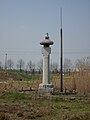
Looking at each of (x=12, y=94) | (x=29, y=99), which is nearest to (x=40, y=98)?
(x=29, y=99)

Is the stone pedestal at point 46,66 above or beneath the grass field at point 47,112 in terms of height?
above

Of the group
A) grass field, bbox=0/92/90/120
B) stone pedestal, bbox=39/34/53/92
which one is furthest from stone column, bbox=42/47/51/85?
grass field, bbox=0/92/90/120

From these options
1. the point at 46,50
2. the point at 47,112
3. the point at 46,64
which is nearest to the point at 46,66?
the point at 46,64

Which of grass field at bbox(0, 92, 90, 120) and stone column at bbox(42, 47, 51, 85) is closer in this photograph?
grass field at bbox(0, 92, 90, 120)

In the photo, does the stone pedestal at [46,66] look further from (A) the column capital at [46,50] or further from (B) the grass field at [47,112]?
(B) the grass field at [47,112]

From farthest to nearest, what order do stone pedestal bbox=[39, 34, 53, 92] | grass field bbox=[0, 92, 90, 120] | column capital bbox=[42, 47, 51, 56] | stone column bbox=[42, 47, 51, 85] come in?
column capital bbox=[42, 47, 51, 56], stone column bbox=[42, 47, 51, 85], stone pedestal bbox=[39, 34, 53, 92], grass field bbox=[0, 92, 90, 120]

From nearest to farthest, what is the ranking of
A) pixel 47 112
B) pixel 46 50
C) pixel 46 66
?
pixel 47 112 → pixel 46 66 → pixel 46 50

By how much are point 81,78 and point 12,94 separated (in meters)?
4.68

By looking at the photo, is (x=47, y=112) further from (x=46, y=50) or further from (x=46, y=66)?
(x=46, y=50)

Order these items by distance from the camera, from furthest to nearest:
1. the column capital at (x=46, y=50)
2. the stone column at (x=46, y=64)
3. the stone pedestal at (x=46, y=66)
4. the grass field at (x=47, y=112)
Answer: the column capital at (x=46, y=50) → the stone column at (x=46, y=64) → the stone pedestal at (x=46, y=66) → the grass field at (x=47, y=112)

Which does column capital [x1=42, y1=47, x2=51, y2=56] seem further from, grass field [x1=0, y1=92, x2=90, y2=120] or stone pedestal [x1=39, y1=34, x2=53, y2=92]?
grass field [x1=0, y1=92, x2=90, y2=120]

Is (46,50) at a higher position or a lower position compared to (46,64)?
higher

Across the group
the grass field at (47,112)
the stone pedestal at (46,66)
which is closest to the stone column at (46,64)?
the stone pedestal at (46,66)

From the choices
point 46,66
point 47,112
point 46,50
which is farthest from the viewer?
point 46,50
